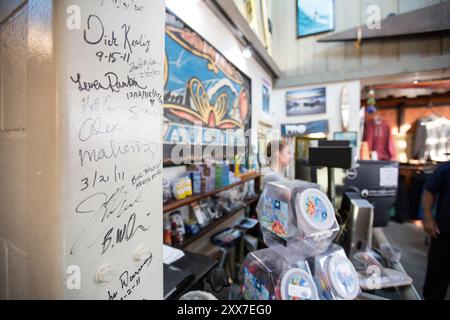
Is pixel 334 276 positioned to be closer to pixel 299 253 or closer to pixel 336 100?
pixel 299 253

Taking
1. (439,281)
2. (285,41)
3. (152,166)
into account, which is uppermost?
(285,41)

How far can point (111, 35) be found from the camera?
0.46 metres

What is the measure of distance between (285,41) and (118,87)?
88cm

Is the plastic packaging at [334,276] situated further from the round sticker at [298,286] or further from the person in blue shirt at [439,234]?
the person in blue shirt at [439,234]

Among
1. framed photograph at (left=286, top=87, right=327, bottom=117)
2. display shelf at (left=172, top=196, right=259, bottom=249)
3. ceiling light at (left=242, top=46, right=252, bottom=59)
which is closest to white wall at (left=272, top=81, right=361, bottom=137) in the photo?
framed photograph at (left=286, top=87, right=327, bottom=117)

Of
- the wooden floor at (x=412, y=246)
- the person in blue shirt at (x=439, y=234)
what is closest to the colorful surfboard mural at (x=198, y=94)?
the person in blue shirt at (x=439, y=234)

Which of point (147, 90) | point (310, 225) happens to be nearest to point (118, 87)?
point (147, 90)

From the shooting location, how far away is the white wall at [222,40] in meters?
1.39

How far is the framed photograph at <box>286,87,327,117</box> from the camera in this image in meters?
1.36

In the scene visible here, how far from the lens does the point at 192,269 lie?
882 mm

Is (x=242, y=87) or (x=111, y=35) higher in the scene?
(x=242, y=87)

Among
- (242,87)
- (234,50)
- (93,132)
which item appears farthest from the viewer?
(242,87)
